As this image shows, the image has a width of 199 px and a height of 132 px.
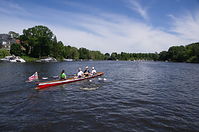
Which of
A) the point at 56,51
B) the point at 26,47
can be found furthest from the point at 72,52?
the point at 26,47

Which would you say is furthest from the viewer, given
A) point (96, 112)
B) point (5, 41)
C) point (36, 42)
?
point (5, 41)

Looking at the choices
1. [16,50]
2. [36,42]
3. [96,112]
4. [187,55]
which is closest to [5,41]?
[16,50]

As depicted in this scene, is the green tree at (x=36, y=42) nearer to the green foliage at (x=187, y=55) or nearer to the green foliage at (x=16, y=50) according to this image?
the green foliage at (x=16, y=50)

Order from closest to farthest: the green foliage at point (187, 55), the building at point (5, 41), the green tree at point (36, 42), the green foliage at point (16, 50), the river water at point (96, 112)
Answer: the river water at point (96, 112) < the green foliage at point (16, 50) < the green tree at point (36, 42) < the building at point (5, 41) < the green foliage at point (187, 55)

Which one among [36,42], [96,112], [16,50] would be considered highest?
[36,42]

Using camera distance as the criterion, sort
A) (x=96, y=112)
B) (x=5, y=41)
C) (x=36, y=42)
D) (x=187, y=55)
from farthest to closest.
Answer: (x=187, y=55) < (x=5, y=41) < (x=36, y=42) < (x=96, y=112)

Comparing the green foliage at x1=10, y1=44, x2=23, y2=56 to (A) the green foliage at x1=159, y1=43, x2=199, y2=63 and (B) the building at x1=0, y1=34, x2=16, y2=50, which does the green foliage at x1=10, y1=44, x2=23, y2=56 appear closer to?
(B) the building at x1=0, y1=34, x2=16, y2=50

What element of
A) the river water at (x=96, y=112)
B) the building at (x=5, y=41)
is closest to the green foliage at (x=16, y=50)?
the building at (x=5, y=41)

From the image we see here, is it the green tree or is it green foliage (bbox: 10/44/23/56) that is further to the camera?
the green tree

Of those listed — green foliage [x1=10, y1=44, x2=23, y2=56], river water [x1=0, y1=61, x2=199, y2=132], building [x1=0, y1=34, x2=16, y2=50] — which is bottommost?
river water [x1=0, y1=61, x2=199, y2=132]

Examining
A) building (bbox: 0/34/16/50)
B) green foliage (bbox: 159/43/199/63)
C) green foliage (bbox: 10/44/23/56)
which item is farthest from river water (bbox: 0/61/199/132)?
green foliage (bbox: 159/43/199/63)

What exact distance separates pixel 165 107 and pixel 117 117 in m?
5.13

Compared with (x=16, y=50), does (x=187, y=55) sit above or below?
below

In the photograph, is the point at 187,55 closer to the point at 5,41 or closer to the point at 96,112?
the point at 96,112
